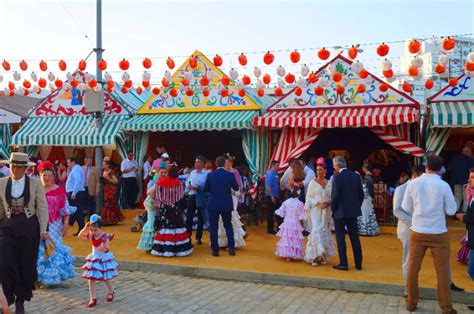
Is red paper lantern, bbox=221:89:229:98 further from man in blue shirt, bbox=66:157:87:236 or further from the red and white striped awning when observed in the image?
man in blue shirt, bbox=66:157:87:236

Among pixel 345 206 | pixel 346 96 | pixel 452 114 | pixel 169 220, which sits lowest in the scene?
pixel 169 220

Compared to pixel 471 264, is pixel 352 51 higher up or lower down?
higher up

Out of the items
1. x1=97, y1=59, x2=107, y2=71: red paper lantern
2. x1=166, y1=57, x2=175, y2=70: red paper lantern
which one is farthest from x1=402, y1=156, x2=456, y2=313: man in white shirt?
x1=97, y1=59, x2=107, y2=71: red paper lantern

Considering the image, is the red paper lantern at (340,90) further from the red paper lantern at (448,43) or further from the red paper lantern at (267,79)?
the red paper lantern at (448,43)

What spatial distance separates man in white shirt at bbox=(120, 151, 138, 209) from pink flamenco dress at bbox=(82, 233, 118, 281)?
799 centimetres

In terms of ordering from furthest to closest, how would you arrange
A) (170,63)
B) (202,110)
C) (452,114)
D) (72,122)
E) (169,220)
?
1. (72,122)
2. (202,110)
3. (170,63)
4. (452,114)
5. (169,220)

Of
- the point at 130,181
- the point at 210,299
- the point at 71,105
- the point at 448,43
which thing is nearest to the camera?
the point at 210,299

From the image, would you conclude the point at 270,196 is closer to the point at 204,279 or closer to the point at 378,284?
the point at 204,279

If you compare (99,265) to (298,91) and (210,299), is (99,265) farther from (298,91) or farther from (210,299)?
(298,91)

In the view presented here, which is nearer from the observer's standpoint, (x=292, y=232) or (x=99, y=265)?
(x=99, y=265)

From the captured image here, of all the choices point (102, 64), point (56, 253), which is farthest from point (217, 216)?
point (102, 64)

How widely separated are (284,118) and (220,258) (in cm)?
495

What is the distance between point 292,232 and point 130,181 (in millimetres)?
7185

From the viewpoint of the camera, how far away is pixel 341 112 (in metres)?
12.4
